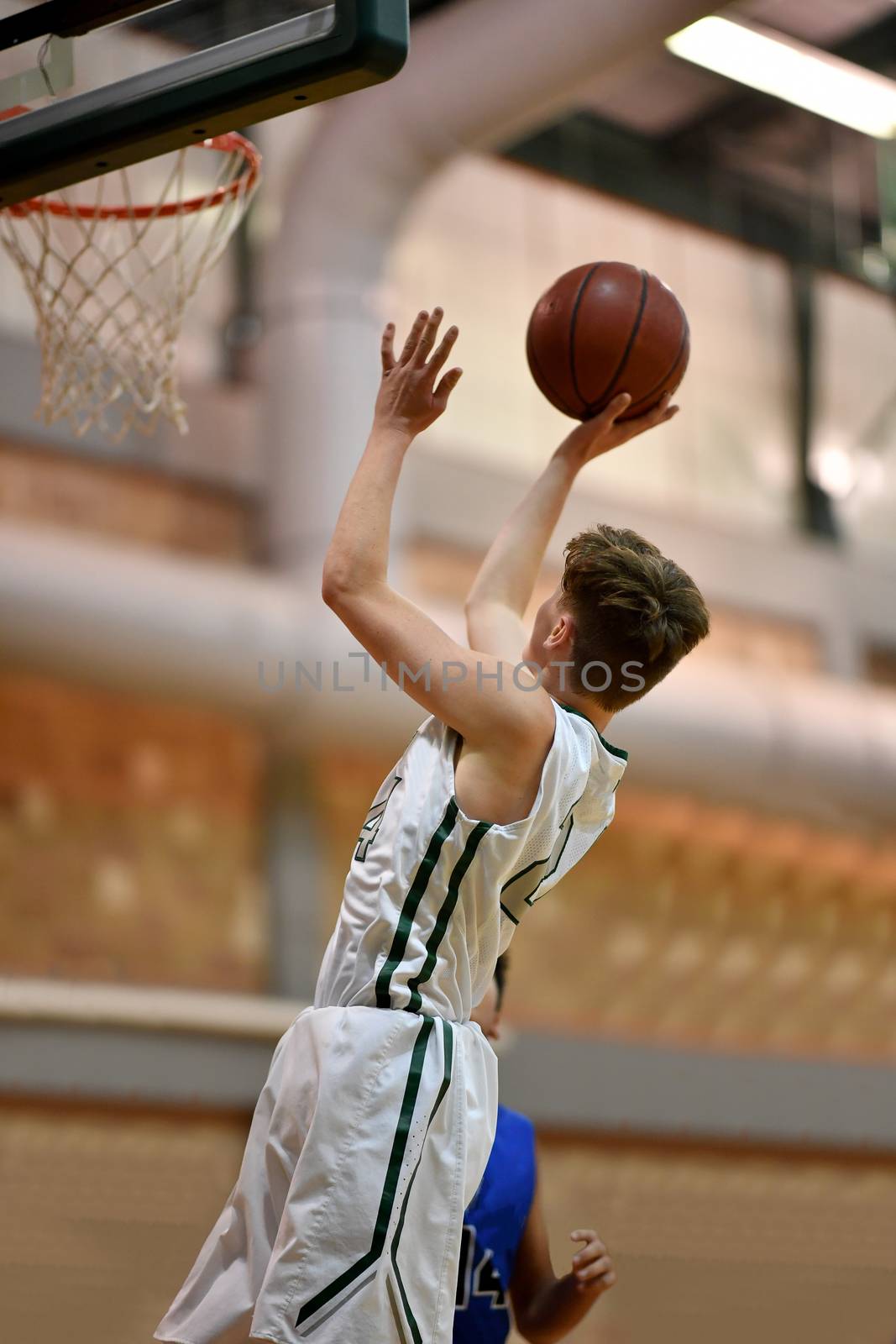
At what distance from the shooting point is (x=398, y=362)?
2.58 meters

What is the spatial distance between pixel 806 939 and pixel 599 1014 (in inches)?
60.1

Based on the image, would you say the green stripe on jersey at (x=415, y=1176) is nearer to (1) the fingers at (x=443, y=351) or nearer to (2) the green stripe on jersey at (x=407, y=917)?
(2) the green stripe on jersey at (x=407, y=917)

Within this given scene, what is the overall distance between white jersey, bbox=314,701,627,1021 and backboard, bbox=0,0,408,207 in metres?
1.14

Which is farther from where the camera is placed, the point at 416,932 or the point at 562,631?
the point at 562,631

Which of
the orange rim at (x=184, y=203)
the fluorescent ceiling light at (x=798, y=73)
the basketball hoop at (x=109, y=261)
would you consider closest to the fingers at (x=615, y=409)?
the basketball hoop at (x=109, y=261)

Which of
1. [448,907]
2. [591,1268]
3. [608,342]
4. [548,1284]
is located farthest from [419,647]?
[548,1284]

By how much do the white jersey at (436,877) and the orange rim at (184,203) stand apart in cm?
195

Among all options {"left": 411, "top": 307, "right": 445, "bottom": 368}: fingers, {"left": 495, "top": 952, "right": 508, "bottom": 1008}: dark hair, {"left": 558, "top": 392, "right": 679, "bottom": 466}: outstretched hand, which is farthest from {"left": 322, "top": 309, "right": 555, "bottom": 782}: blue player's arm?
{"left": 495, "top": 952, "right": 508, "bottom": 1008}: dark hair

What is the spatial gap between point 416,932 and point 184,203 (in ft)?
8.22

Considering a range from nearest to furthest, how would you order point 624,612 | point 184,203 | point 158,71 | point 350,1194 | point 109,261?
point 350,1194, point 624,612, point 158,71, point 184,203, point 109,261

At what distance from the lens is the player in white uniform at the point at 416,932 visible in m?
2.29

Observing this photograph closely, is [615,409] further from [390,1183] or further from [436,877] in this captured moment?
[390,1183]

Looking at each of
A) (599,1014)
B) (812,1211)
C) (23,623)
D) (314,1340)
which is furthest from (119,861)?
(314,1340)

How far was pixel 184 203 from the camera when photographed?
4.13m
